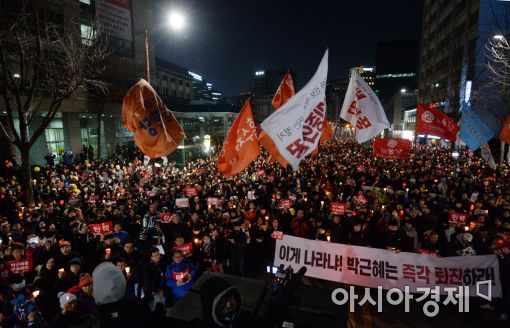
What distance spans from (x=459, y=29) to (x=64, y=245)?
52.8 metres

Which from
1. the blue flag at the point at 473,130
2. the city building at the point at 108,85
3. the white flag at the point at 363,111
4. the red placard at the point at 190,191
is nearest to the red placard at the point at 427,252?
the white flag at the point at 363,111

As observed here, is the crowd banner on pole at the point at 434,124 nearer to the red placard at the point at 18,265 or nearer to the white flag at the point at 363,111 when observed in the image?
the white flag at the point at 363,111

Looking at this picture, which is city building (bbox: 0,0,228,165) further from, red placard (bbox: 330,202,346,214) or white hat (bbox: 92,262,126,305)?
white hat (bbox: 92,262,126,305)

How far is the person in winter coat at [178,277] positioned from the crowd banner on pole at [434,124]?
39.8 ft

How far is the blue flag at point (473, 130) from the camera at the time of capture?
13.0m

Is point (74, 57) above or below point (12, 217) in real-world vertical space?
above

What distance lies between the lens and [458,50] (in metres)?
27.9

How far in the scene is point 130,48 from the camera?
101 ft

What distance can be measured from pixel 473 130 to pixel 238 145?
11168 mm

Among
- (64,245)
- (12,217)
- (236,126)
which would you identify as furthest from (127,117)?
(12,217)

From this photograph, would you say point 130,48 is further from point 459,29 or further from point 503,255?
point 459,29

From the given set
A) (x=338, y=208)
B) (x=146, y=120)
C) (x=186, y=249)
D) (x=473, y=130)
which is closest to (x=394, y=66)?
(x=473, y=130)

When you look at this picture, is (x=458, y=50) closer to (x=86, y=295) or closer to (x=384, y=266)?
(x=384, y=266)

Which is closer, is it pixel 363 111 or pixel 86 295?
pixel 86 295
